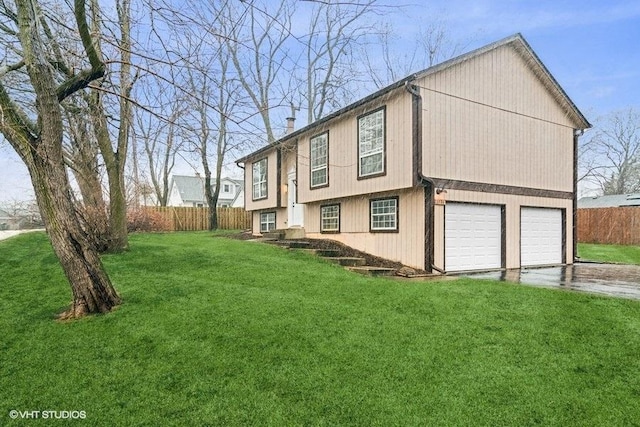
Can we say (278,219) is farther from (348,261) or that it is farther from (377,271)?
(377,271)

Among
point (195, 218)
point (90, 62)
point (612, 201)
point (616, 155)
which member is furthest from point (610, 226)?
point (195, 218)

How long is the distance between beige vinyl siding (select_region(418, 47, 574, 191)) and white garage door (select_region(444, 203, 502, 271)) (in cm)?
87

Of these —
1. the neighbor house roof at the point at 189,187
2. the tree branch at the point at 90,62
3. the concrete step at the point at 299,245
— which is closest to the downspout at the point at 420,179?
the concrete step at the point at 299,245

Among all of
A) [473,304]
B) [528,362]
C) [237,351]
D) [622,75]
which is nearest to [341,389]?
[237,351]

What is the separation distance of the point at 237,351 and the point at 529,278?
23.8ft

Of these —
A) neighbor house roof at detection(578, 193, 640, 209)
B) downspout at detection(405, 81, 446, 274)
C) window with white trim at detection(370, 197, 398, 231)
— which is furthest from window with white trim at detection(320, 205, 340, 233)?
neighbor house roof at detection(578, 193, 640, 209)

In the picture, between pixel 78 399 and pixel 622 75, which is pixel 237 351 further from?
pixel 622 75

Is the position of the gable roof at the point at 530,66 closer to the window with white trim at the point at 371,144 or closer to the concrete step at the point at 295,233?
the window with white trim at the point at 371,144

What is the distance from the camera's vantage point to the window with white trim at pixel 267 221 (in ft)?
58.3

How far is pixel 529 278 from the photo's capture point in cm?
873

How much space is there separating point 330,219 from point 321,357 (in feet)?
30.9

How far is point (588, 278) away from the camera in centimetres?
868

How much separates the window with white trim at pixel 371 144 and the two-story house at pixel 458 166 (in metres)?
0.03

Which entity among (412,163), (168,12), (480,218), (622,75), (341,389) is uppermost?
(622,75)
